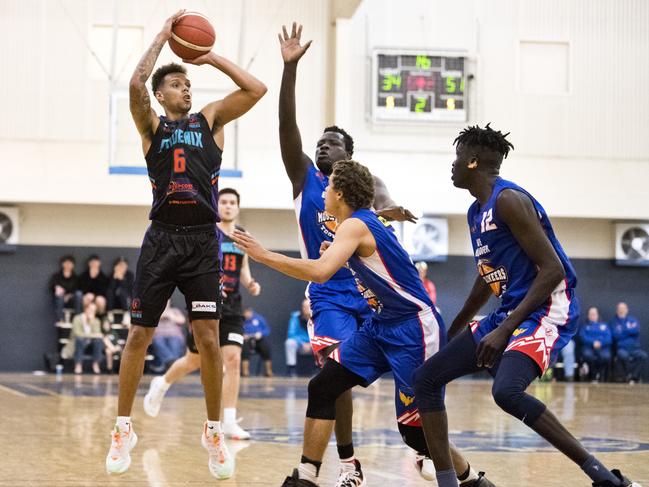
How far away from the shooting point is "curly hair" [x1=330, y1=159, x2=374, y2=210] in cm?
523

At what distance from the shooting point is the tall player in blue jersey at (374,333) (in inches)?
204

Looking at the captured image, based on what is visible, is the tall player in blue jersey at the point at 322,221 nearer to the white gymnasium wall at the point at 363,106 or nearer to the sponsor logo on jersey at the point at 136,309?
the sponsor logo on jersey at the point at 136,309

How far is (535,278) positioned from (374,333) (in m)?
Result: 0.96

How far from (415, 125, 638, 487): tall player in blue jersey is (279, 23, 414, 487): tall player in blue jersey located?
2.60 ft

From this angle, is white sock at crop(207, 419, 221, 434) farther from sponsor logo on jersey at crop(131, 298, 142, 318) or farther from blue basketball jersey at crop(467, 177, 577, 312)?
blue basketball jersey at crop(467, 177, 577, 312)

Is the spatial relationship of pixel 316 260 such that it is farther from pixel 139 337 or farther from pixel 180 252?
pixel 139 337

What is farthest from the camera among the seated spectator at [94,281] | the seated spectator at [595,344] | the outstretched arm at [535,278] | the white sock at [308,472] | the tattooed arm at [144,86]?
the seated spectator at [595,344]

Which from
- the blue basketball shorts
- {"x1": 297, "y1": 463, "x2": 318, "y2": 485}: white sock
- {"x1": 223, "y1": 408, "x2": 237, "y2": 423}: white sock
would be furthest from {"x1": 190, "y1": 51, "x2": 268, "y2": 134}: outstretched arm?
{"x1": 223, "y1": 408, "x2": 237, "y2": 423}: white sock

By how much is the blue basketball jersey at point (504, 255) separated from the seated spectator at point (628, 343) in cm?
1498

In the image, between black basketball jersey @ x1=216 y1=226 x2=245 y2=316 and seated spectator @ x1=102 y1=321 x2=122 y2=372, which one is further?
seated spectator @ x1=102 y1=321 x2=122 y2=372

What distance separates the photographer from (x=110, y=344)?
17.8 meters

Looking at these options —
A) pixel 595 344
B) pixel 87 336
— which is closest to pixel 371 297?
pixel 87 336

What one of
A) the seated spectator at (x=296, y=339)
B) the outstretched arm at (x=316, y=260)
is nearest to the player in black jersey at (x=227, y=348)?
the outstretched arm at (x=316, y=260)

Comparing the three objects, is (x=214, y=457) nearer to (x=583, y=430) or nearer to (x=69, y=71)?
(x=583, y=430)
